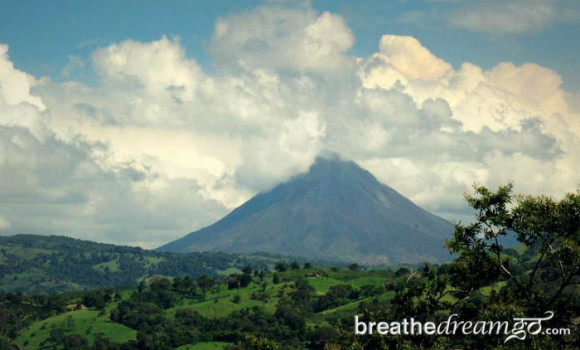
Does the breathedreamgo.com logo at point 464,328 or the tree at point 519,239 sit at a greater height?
the tree at point 519,239

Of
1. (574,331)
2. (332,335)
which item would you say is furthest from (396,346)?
(332,335)

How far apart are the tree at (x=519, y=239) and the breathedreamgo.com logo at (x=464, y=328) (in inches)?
67.5

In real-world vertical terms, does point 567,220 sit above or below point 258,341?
above

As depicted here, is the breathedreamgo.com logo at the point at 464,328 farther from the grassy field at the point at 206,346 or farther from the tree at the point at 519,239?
the grassy field at the point at 206,346

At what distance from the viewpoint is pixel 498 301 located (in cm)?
4666

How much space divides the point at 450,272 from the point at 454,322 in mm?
3226

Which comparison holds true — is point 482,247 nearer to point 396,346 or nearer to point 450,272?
point 450,272

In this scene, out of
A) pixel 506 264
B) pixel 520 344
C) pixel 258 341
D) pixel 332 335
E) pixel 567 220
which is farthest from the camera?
pixel 332 335

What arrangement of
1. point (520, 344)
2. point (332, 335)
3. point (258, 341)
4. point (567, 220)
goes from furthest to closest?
point (332, 335) < point (258, 341) < point (567, 220) < point (520, 344)

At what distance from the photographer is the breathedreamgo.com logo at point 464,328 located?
141 ft

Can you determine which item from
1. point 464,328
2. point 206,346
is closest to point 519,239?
point 464,328

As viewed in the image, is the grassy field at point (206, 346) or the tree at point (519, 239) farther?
the grassy field at point (206, 346)

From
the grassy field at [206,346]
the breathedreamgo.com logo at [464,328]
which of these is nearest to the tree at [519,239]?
the breathedreamgo.com logo at [464,328]

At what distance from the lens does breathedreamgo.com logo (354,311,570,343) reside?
42.9 metres
